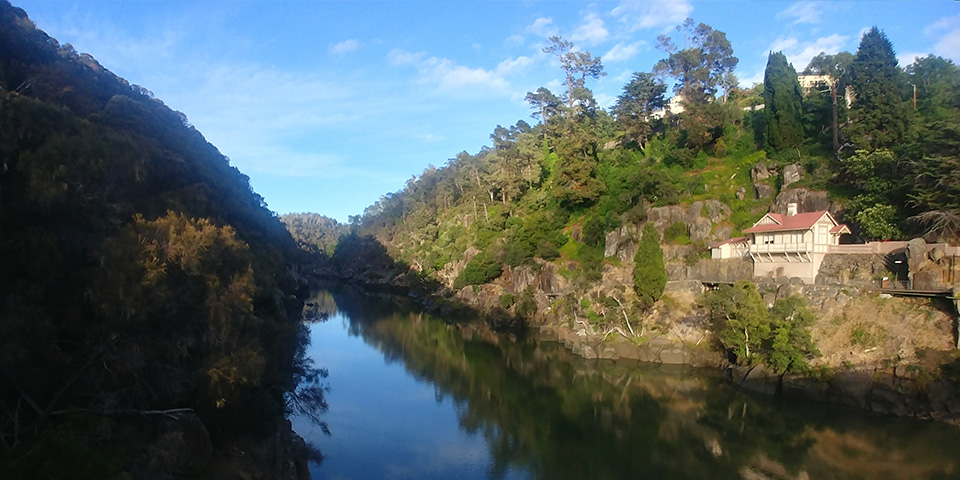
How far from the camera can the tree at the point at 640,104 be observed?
172 feet

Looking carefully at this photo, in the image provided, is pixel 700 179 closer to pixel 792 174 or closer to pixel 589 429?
pixel 792 174

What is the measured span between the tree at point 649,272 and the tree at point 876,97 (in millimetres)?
13700

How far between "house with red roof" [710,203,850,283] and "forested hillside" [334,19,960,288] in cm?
201

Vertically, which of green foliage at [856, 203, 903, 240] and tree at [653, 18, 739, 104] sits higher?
tree at [653, 18, 739, 104]

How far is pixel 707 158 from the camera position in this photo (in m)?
47.3

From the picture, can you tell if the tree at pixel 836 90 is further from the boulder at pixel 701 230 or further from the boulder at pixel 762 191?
the boulder at pixel 701 230

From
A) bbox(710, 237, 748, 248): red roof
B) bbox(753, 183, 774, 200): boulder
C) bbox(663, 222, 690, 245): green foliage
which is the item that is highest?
bbox(753, 183, 774, 200): boulder

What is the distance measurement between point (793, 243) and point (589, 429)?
16.6m

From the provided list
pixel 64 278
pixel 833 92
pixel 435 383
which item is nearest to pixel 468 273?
pixel 435 383

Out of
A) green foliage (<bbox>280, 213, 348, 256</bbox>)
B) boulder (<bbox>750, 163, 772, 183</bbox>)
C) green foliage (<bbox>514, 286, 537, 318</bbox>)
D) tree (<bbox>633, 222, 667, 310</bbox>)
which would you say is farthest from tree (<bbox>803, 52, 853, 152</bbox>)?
green foliage (<bbox>280, 213, 348, 256</bbox>)

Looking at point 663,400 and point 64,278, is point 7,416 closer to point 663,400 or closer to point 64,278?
point 64,278

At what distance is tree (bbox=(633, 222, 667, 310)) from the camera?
3347 centimetres

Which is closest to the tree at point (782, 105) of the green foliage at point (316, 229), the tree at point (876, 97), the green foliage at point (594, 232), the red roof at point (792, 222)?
the tree at point (876, 97)

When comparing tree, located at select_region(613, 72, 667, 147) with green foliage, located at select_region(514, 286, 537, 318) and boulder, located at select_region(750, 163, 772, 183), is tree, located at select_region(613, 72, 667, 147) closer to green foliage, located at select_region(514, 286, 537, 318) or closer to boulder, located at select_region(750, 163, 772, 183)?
boulder, located at select_region(750, 163, 772, 183)
